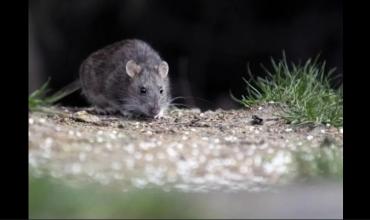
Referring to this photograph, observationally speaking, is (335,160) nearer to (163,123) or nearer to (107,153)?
(107,153)

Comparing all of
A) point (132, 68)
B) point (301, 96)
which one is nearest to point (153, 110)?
point (132, 68)

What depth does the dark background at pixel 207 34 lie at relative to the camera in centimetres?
1512

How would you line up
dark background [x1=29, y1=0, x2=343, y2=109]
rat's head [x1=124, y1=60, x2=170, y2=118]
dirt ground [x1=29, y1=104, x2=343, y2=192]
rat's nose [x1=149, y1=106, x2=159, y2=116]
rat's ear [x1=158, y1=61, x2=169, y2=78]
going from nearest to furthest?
dirt ground [x1=29, y1=104, x2=343, y2=192] < rat's nose [x1=149, y1=106, x2=159, y2=116] < rat's head [x1=124, y1=60, x2=170, y2=118] < rat's ear [x1=158, y1=61, x2=169, y2=78] < dark background [x1=29, y1=0, x2=343, y2=109]

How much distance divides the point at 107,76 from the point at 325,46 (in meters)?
5.97

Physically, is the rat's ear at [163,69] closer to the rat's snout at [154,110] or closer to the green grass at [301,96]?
the rat's snout at [154,110]

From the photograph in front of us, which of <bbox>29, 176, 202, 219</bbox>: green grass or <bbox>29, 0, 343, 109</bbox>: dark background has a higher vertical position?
<bbox>29, 0, 343, 109</bbox>: dark background

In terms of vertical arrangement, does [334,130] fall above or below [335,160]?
above

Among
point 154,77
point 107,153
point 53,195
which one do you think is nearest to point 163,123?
point 154,77

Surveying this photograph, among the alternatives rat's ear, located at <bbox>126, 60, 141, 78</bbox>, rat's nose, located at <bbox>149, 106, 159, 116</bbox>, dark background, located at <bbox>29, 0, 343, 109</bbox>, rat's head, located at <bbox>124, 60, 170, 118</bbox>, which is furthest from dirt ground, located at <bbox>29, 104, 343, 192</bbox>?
dark background, located at <bbox>29, 0, 343, 109</bbox>

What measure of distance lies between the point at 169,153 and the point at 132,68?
3085 millimetres

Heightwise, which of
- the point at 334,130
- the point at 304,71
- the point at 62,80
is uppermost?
the point at 62,80

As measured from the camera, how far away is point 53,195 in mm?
6363

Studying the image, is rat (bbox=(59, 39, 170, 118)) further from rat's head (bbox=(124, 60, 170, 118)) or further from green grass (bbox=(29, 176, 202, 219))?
green grass (bbox=(29, 176, 202, 219))

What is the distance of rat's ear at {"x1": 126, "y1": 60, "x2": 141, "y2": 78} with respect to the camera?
33.1ft
